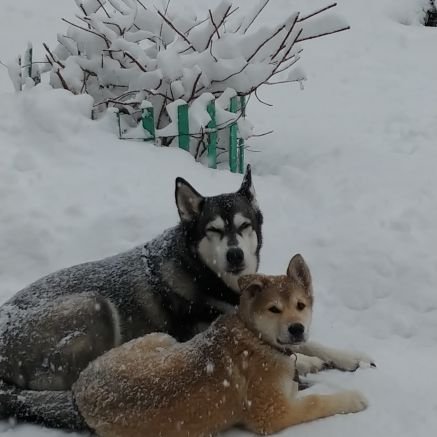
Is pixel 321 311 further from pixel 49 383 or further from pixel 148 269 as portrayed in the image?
pixel 49 383

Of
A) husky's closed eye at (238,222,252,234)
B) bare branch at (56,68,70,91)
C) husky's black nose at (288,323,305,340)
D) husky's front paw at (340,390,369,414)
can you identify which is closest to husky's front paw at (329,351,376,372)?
husky's front paw at (340,390,369,414)

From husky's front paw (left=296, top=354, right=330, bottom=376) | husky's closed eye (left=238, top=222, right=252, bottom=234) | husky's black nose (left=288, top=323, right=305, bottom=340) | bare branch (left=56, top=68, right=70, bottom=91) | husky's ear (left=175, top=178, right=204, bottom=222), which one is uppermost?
bare branch (left=56, top=68, right=70, bottom=91)

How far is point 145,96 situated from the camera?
24.1 ft

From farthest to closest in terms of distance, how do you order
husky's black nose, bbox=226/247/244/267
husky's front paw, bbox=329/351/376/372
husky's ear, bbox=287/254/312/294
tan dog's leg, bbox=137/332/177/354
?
husky's black nose, bbox=226/247/244/267 → husky's front paw, bbox=329/351/376/372 → husky's ear, bbox=287/254/312/294 → tan dog's leg, bbox=137/332/177/354

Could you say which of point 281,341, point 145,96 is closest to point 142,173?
point 145,96

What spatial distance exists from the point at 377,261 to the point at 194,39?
3.43 meters

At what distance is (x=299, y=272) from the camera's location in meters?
3.96

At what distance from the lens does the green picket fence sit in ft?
23.1

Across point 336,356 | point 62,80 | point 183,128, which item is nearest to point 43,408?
point 336,356

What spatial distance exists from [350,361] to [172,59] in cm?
400

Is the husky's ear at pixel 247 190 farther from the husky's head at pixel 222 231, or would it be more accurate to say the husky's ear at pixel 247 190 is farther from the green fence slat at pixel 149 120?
the green fence slat at pixel 149 120

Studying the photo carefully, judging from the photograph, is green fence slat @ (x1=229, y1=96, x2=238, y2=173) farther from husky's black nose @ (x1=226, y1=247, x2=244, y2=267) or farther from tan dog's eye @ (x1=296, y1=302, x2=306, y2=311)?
tan dog's eye @ (x1=296, y1=302, x2=306, y2=311)

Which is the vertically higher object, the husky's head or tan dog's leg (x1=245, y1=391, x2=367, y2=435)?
the husky's head

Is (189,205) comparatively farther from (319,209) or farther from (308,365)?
(319,209)
